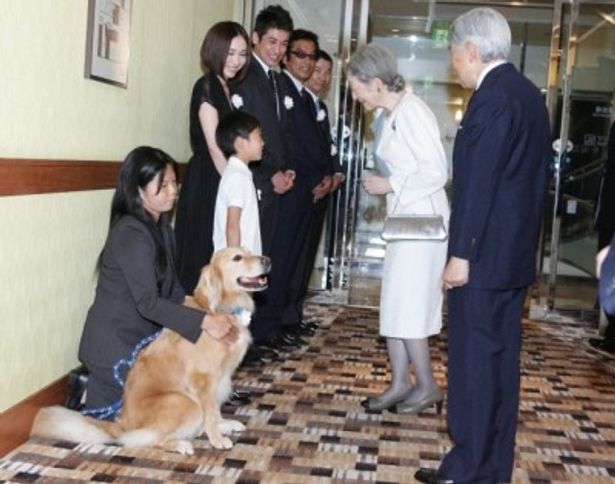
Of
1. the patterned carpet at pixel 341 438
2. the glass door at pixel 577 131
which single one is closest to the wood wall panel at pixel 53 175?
the patterned carpet at pixel 341 438

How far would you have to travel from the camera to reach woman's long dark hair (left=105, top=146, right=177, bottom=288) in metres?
3.14

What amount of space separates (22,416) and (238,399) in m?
1.00

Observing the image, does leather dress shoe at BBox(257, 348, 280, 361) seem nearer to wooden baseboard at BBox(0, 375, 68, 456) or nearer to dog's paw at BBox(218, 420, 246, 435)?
dog's paw at BBox(218, 420, 246, 435)

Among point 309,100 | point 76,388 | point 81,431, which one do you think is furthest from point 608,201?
point 81,431

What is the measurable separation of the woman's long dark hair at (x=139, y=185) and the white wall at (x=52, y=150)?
19 cm

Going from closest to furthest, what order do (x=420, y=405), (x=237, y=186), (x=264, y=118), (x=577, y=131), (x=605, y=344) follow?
(x=420, y=405) < (x=237, y=186) < (x=264, y=118) < (x=605, y=344) < (x=577, y=131)

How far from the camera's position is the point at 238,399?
3.63 m

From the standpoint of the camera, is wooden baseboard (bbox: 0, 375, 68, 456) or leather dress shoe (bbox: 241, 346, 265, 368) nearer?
wooden baseboard (bbox: 0, 375, 68, 456)

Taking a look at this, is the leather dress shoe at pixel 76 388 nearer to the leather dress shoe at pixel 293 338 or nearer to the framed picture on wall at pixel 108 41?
the framed picture on wall at pixel 108 41

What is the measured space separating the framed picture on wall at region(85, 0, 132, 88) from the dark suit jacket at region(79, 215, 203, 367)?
24.6 inches

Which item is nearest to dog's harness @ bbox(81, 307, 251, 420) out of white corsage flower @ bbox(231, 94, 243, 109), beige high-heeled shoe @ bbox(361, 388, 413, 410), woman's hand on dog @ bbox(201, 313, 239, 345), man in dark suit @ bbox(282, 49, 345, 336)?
woman's hand on dog @ bbox(201, 313, 239, 345)

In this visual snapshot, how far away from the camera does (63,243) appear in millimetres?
3123

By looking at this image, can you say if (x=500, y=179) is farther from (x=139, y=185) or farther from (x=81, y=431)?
(x=81, y=431)

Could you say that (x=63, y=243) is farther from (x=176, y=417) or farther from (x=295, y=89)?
(x=295, y=89)
